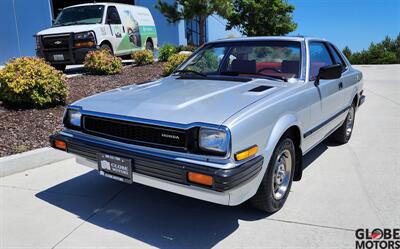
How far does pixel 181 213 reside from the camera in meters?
3.43

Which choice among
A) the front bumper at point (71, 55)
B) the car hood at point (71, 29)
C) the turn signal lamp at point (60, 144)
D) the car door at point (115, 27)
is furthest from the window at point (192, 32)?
the turn signal lamp at point (60, 144)

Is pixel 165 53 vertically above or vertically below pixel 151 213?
above

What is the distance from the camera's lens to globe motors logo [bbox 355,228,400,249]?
294 centimetres

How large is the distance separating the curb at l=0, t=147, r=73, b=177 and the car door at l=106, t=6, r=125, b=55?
21.5 ft

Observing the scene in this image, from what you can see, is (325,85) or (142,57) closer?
(325,85)

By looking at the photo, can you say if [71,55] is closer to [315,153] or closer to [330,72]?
[315,153]

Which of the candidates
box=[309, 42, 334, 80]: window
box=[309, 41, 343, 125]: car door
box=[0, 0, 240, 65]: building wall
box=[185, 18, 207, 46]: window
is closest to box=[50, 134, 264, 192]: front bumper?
box=[309, 41, 343, 125]: car door

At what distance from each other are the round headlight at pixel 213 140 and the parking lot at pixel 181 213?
82 centimetres

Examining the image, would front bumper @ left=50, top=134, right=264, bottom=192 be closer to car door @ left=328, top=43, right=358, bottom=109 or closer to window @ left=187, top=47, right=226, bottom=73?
window @ left=187, top=47, right=226, bottom=73

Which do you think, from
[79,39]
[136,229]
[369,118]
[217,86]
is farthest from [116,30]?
[136,229]

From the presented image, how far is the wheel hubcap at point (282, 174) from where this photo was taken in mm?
3338

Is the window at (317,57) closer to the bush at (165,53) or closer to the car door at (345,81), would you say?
the car door at (345,81)

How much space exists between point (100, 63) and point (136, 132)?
6573 millimetres

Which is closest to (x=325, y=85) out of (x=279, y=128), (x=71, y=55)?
(x=279, y=128)
